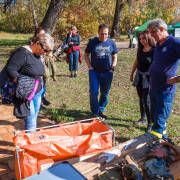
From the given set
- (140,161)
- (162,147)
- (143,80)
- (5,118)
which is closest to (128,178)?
(140,161)

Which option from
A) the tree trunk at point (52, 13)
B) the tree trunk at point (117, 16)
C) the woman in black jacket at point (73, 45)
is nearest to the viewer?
the woman in black jacket at point (73, 45)

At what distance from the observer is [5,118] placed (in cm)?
464

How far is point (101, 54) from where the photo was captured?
423cm

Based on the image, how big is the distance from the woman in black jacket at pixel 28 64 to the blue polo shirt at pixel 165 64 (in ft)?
4.91

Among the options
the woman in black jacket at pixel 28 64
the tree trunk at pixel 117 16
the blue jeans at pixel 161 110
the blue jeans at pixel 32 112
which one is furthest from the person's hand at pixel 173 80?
the tree trunk at pixel 117 16

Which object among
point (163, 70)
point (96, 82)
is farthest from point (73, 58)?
point (163, 70)

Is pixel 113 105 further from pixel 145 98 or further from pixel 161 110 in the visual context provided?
pixel 161 110

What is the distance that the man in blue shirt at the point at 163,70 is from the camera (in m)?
2.73

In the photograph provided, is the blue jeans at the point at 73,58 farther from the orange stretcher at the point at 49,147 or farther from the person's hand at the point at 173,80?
the person's hand at the point at 173,80

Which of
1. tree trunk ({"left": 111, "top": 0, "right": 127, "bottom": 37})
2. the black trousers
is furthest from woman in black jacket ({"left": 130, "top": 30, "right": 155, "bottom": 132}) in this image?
tree trunk ({"left": 111, "top": 0, "right": 127, "bottom": 37})

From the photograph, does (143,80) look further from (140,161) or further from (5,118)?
(5,118)

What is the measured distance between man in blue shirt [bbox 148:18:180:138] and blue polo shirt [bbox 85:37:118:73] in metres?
1.44

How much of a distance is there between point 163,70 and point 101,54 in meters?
1.67

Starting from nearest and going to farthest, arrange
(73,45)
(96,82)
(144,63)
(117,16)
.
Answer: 1. (144,63)
2. (96,82)
3. (73,45)
4. (117,16)
